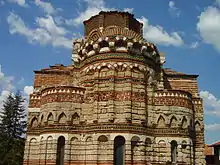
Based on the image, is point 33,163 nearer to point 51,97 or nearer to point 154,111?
point 51,97

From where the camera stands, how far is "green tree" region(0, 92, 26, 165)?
26641mm

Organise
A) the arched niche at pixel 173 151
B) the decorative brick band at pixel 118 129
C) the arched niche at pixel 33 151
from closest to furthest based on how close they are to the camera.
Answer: the decorative brick band at pixel 118 129 < the arched niche at pixel 173 151 < the arched niche at pixel 33 151

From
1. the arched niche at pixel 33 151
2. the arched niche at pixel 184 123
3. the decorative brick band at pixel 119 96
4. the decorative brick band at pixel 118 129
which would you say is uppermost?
the decorative brick band at pixel 119 96

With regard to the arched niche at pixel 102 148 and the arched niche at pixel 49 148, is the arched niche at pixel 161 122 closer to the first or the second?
the arched niche at pixel 102 148

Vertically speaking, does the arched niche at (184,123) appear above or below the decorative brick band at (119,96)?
below

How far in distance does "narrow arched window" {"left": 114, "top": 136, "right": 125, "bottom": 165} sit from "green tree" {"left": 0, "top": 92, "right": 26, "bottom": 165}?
14.1 m

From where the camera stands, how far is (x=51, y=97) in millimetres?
17453

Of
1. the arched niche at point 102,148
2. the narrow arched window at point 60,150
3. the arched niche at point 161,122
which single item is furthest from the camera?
the arched niche at point 161,122

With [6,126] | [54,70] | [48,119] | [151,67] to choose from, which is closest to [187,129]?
[151,67]

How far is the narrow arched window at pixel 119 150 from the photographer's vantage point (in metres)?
15.7

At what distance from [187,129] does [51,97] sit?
8.43 meters

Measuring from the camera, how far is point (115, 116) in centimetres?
1620

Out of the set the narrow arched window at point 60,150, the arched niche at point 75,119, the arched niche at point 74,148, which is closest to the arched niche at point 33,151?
the narrow arched window at point 60,150

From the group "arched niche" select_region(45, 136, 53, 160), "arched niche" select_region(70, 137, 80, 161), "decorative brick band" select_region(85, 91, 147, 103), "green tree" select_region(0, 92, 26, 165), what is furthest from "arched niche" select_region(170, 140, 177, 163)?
"green tree" select_region(0, 92, 26, 165)
